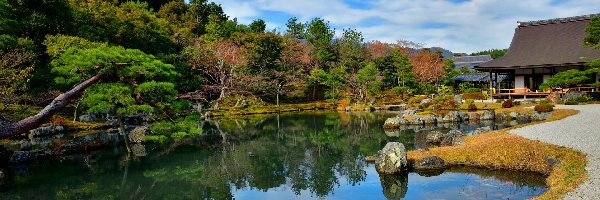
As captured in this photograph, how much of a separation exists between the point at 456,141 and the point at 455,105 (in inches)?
617

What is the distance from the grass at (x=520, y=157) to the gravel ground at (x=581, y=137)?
A: 0.23 m

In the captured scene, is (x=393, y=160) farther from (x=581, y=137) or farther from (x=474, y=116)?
(x=474, y=116)

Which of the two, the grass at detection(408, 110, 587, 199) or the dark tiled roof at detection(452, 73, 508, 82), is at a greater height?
the dark tiled roof at detection(452, 73, 508, 82)

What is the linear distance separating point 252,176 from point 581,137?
35.2 feet

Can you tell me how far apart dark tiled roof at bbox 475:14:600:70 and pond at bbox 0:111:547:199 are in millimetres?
15053

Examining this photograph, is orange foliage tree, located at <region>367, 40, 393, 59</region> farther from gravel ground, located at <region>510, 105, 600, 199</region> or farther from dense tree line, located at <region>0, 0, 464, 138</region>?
gravel ground, located at <region>510, 105, 600, 199</region>

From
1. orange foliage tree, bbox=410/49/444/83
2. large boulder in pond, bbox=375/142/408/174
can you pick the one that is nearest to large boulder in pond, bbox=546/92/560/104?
orange foliage tree, bbox=410/49/444/83

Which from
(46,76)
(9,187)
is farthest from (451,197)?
(46,76)

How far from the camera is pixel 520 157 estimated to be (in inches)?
466

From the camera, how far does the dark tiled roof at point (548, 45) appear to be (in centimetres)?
2941

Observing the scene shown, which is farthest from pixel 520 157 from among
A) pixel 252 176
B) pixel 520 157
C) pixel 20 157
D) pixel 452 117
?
pixel 20 157

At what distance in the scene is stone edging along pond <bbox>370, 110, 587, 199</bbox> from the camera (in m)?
9.25

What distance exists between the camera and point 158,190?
39.3 ft

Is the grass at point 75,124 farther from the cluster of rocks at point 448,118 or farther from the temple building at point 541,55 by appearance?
the temple building at point 541,55
